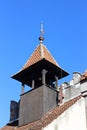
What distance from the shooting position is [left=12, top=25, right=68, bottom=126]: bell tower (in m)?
17.9

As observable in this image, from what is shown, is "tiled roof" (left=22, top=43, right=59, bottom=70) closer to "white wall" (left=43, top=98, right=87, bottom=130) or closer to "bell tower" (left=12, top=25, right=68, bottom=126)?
"bell tower" (left=12, top=25, right=68, bottom=126)

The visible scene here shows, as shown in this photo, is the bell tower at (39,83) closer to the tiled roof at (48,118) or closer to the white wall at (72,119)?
the tiled roof at (48,118)

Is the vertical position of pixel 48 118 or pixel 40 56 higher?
pixel 40 56

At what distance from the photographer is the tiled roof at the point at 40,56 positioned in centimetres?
1959

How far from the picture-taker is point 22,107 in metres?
18.8

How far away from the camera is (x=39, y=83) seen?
19672 millimetres

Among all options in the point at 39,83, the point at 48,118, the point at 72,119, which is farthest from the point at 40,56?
the point at 72,119

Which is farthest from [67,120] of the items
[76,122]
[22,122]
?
[22,122]

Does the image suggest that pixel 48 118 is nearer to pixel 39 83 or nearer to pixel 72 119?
pixel 72 119

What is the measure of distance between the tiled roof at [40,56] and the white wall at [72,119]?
13.1 ft

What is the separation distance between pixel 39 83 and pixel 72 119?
14.7ft

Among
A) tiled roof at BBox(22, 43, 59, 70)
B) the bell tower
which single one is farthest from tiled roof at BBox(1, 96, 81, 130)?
tiled roof at BBox(22, 43, 59, 70)

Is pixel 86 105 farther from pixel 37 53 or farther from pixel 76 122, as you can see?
pixel 37 53

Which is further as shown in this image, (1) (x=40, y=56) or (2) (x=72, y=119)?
(1) (x=40, y=56)
